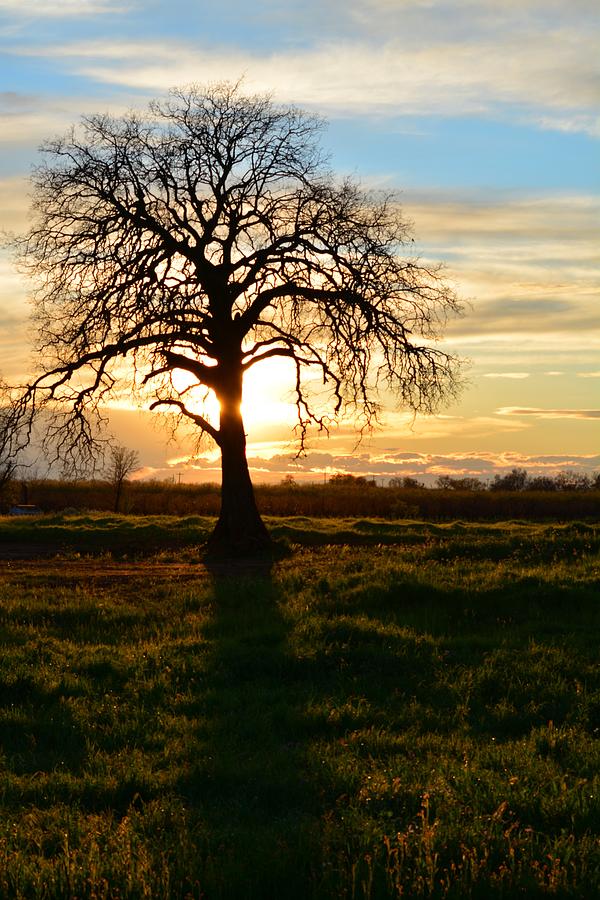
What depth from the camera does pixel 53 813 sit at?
6891 millimetres

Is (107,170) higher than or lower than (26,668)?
higher

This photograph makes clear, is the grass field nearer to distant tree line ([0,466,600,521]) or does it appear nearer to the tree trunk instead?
the tree trunk

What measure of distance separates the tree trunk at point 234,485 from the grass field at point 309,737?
8.79 metres

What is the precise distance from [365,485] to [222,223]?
44898 millimetres

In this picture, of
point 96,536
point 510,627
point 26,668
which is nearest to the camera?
point 26,668

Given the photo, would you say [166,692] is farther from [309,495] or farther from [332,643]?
[309,495]

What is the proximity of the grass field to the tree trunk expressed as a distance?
8.79 meters

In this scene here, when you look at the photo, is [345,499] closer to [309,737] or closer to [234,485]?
[234,485]

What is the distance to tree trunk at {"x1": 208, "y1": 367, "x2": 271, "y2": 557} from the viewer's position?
27328 millimetres

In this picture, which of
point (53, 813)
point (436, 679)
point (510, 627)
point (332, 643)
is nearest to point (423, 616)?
point (510, 627)

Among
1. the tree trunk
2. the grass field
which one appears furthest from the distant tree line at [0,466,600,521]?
the grass field

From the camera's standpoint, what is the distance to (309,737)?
883 cm

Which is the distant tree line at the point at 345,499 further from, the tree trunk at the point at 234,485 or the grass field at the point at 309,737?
the grass field at the point at 309,737

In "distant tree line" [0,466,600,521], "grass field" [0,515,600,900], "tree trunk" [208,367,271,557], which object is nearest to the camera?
"grass field" [0,515,600,900]
